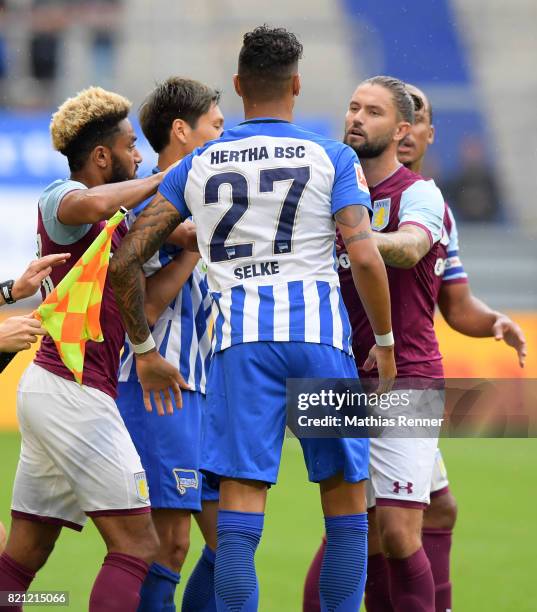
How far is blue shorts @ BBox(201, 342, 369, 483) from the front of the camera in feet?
12.5

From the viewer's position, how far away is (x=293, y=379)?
3889mm

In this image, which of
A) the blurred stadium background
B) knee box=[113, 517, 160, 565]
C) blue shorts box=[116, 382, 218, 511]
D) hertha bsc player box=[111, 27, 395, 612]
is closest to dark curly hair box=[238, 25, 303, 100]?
hertha bsc player box=[111, 27, 395, 612]

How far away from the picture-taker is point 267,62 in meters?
3.91

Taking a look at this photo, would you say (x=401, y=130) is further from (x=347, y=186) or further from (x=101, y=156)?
(x=101, y=156)

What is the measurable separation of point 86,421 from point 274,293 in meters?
0.90

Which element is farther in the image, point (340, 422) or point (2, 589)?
point (2, 589)

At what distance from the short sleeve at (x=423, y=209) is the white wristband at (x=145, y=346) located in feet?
3.71

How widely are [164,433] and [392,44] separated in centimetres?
1501

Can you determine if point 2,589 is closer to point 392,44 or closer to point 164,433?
point 164,433

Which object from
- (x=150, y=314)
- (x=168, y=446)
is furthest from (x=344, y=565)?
(x=150, y=314)

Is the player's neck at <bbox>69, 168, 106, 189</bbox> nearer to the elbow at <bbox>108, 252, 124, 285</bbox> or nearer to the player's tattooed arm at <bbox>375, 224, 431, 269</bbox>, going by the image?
the elbow at <bbox>108, 252, 124, 285</bbox>

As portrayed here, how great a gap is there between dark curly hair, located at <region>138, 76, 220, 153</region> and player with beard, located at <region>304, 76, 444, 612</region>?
626 millimetres

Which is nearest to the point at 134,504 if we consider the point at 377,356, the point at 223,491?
the point at 223,491

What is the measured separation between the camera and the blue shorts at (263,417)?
12.5ft
